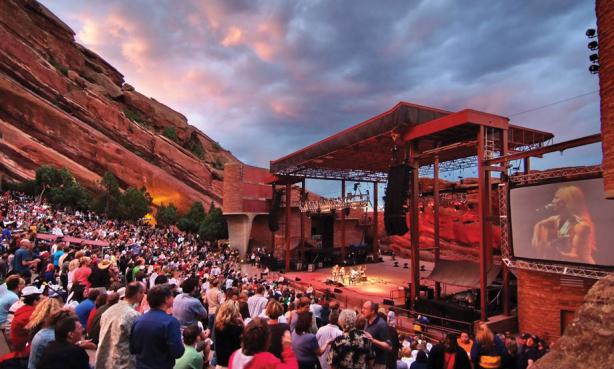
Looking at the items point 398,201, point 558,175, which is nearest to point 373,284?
point 398,201

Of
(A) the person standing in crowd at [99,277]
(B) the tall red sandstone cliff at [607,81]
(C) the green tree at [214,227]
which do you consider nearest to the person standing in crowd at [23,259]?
(A) the person standing in crowd at [99,277]

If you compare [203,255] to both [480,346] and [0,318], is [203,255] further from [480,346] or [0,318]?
[480,346]

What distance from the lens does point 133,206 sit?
1453 inches

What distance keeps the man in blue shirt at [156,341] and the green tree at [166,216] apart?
1543 inches

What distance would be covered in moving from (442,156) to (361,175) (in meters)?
9.72

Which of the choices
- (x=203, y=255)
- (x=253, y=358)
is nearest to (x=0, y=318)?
(x=253, y=358)

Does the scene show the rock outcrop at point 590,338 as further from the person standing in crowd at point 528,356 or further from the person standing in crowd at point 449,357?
the person standing in crowd at point 528,356

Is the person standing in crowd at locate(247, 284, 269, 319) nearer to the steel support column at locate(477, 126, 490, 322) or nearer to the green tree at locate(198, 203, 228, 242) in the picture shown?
the steel support column at locate(477, 126, 490, 322)

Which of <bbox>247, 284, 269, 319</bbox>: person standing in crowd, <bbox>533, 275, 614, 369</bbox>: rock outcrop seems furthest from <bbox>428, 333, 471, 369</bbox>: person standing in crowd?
<bbox>247, 284, 269, 319</bbox>: person standing in crowd

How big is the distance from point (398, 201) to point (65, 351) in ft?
44.7

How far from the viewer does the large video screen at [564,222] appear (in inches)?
418

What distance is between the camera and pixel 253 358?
112 inches

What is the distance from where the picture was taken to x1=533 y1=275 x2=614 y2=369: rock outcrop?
8.70 ft

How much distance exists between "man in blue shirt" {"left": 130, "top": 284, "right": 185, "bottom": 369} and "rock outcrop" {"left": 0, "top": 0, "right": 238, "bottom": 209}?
127ft
